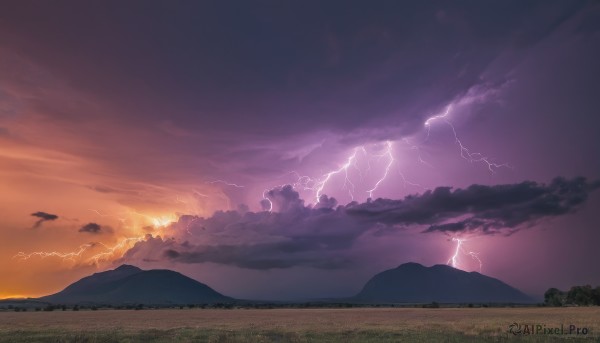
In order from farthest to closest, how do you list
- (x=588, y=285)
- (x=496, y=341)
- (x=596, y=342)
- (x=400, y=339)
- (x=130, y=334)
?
(x=588, y=285), (x=130, y=334), (x=400, y=339), (x=496, y=341), (x=596, y=342)

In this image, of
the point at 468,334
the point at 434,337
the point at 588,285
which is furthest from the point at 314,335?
the point at 588,285

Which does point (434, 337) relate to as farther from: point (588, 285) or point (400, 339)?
Answer: point (588, 285)

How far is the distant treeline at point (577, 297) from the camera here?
147m

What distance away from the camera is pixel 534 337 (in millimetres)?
34281

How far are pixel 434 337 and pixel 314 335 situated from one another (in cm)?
965

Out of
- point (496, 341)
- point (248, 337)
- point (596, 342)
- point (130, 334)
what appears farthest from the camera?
point (130, 334)

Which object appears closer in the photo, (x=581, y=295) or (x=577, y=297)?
(x=581, y=295)

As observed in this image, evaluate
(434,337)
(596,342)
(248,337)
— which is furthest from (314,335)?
(596,342)

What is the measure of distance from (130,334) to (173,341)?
7794mm

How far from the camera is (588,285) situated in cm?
15412

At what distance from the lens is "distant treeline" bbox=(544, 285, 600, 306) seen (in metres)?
147

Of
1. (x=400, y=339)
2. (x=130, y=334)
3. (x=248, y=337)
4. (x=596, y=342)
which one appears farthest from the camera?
(x=130, y=334)

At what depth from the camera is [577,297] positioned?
5906 inches

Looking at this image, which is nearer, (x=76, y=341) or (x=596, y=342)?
(x=596, y=342)
